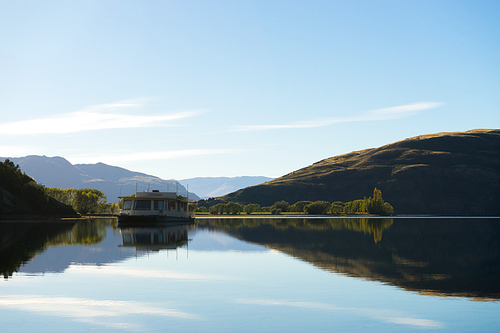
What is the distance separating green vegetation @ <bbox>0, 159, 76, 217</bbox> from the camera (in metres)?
92.6

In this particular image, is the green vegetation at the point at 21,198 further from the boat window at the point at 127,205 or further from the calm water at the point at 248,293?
the calm water at the point at 248,293

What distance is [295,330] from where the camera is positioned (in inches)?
424

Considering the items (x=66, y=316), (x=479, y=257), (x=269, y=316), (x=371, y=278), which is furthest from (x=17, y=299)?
(x=479, y=257)

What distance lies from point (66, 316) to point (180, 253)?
1622cm


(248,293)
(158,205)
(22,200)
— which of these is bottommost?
(248,293)

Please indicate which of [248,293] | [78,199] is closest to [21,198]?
[78,199]

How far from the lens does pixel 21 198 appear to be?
100000 millimetres

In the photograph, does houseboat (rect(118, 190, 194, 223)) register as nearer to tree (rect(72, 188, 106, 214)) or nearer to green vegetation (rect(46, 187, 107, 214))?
green vegetation (rect(46, 187, 107, 214))

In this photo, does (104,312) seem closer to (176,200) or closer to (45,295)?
(45,295)

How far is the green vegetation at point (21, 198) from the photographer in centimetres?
9256

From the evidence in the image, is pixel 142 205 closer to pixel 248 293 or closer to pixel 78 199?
pixel 248 293

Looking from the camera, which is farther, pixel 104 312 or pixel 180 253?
pixel 180 253

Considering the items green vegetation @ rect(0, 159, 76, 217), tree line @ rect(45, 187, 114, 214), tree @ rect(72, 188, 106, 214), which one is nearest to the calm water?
green vegetation @ rect(0, 159, 76, 217)

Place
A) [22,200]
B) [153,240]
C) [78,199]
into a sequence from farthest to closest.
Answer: [78,199] → [22,200] → [153,240]
